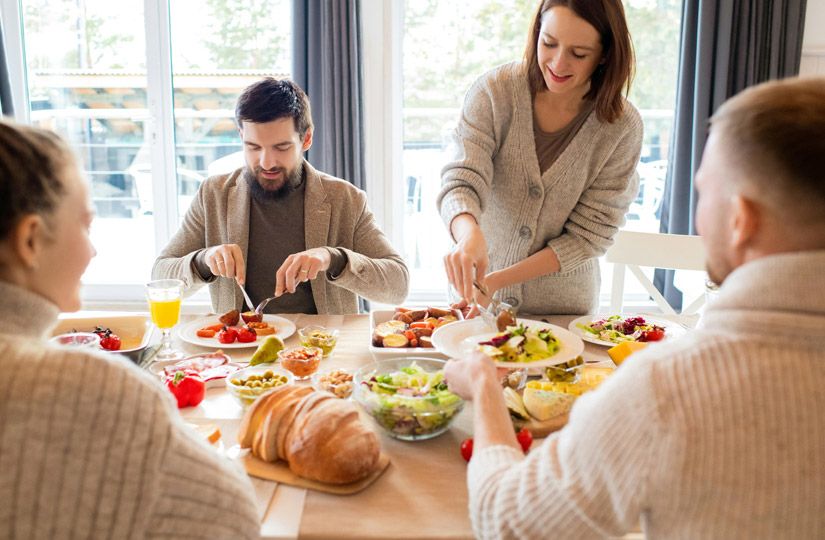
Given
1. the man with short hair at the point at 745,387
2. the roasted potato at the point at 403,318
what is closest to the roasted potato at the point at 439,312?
the roasted potato at the point at 403,318

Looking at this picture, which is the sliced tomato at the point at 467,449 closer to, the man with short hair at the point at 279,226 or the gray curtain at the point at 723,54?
the man with short hair at the point at 279,226

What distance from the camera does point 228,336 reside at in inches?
76.4

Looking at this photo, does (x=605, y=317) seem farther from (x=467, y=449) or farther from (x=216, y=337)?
(x=216, y=337)

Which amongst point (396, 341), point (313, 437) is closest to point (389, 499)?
point (313, 437)

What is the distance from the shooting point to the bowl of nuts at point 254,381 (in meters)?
1.50

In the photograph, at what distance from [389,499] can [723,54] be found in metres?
3.39

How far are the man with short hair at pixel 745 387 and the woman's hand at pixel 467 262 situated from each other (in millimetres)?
965

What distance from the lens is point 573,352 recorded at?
5.30 ft

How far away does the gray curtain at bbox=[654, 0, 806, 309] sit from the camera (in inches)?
146

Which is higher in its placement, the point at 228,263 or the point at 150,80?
the point at 150,80

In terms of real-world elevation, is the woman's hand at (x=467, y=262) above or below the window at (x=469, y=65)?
below

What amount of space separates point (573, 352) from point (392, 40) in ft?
9.25

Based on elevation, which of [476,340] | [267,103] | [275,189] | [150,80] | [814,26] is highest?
[814,26]

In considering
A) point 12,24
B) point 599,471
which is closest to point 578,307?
point 599,471
